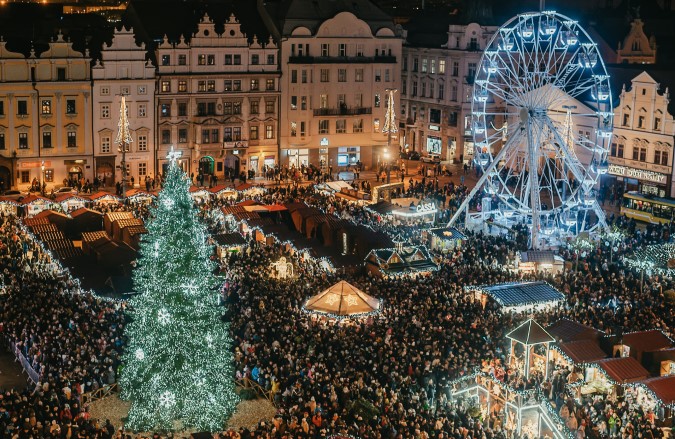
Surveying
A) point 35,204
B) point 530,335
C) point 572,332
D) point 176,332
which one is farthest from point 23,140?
point 530,335

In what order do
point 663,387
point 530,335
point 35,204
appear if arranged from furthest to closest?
point 35,204 → point 530,335 → point 663,387

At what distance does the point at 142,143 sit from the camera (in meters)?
85.8

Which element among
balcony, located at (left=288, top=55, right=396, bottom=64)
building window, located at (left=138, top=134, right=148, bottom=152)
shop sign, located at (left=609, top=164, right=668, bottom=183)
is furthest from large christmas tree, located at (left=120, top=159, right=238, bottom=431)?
balcony, located at (left=288, top=55, right=396, bottom=64)

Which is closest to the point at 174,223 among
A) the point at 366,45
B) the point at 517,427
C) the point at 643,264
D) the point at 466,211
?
the point at 517,427

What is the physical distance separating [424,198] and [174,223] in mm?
41368

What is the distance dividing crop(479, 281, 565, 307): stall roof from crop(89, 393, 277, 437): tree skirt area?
45.1 feet

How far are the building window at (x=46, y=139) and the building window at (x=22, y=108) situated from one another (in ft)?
6.32

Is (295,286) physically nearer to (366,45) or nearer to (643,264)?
(643,264)

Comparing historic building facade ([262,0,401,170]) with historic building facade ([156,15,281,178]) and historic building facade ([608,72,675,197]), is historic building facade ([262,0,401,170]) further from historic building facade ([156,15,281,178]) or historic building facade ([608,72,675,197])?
historic building facade ([608,72,675,197])

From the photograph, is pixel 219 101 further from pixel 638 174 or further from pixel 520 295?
pixel 520 295

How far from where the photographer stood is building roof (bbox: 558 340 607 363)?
42031mm

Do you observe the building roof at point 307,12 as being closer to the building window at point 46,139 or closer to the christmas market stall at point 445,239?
the building window at point 46,139

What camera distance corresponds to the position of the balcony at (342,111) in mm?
93250

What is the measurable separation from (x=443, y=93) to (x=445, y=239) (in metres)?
39.4
